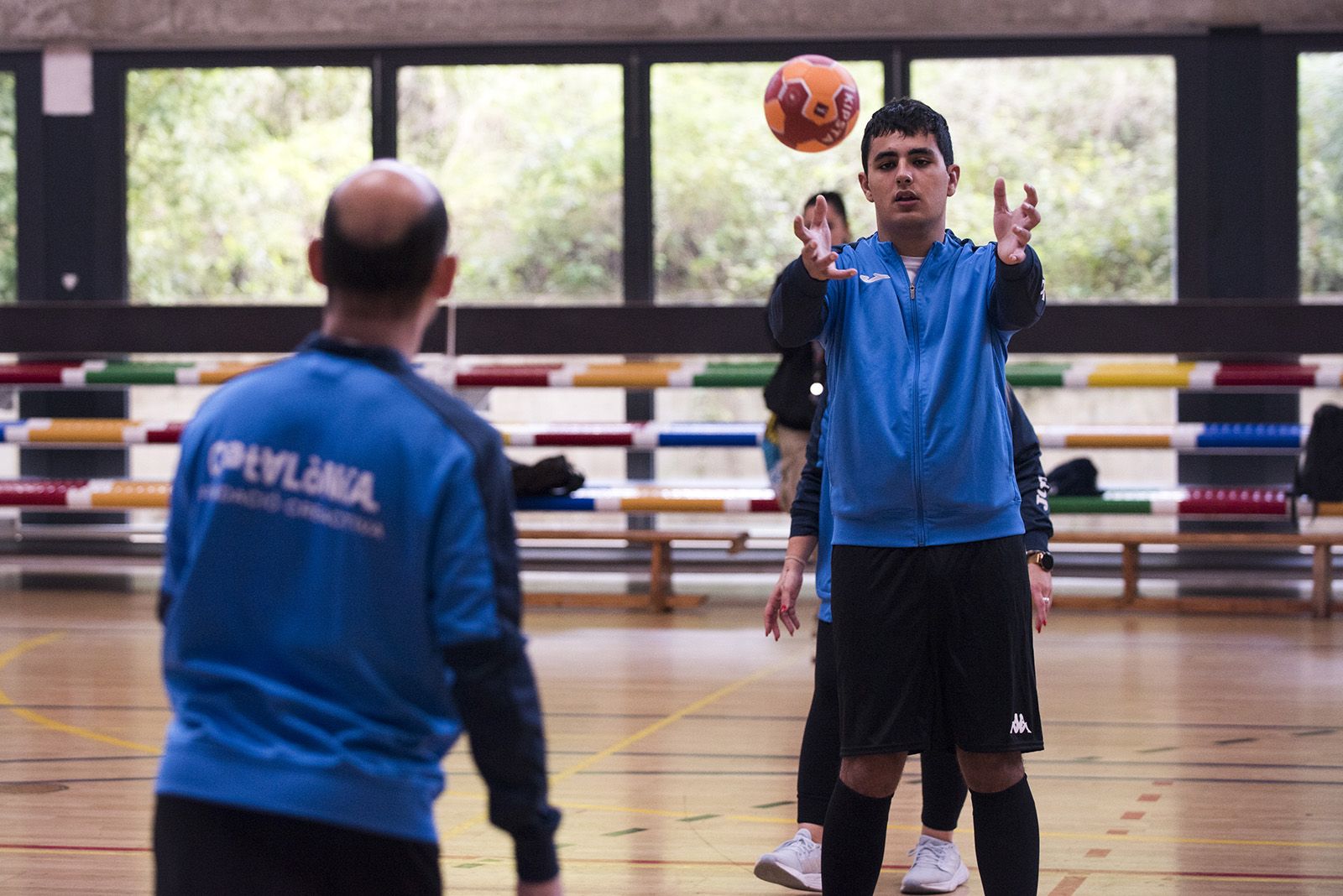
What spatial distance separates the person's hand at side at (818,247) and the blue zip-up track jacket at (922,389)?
4cm

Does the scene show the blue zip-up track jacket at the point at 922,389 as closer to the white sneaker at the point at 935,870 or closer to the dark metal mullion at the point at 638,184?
the white sneaker at the point at 935,870

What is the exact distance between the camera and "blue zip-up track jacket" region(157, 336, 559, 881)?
4.94 ft

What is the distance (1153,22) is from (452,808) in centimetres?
638

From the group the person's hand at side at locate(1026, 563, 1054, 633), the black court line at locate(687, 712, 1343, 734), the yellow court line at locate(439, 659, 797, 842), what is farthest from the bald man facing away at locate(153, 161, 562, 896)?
the black court line at locate(687, 712, 1343, 734)

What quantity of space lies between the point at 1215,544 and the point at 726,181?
11.0 ft

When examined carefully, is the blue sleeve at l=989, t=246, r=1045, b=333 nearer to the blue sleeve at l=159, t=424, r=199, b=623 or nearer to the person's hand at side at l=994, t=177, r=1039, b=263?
the person's hand at side at l=994, t=177, r=1039, b=263

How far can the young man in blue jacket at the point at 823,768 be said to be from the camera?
3295 millimetres

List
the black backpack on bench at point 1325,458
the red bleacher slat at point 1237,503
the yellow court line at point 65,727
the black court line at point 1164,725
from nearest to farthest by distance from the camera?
1. the yellow court line at point 65,727
2. the black court line at point 1164,725
3. the black backpack on bench at point 1325,458
4. the red bleacher slat at point 1237,503

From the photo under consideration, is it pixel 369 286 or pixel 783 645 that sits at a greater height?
pixel 369 286

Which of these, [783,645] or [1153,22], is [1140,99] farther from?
[783,645]

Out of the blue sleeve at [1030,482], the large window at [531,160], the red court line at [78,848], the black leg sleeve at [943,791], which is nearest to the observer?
the blue sleeve at [1030,482]

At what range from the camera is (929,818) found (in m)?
3.55

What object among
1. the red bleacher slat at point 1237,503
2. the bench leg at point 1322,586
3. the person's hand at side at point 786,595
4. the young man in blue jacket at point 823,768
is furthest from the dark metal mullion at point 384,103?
the person's hand at side at point 786,595

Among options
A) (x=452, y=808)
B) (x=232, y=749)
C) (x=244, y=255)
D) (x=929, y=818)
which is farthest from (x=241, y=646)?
(x=244, y=255)
